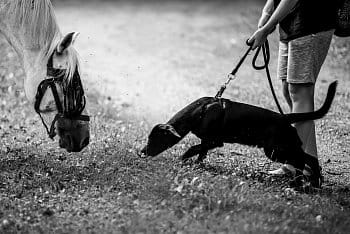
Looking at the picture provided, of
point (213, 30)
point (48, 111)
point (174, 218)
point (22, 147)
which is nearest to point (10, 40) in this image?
point (48, 111)

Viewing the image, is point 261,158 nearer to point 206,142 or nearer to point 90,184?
point 206,142

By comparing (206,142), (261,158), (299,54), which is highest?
(299,54)

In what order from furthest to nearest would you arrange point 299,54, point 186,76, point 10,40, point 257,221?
point 186,76 < point 10,40 < point 299,54 < point 257,221

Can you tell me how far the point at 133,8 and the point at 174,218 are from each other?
1134cm

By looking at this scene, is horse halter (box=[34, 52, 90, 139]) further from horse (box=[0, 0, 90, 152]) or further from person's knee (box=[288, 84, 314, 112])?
person's knee (box=[288, 84, 314, 112])

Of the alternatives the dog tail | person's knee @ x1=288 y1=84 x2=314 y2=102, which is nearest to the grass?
the dog tail

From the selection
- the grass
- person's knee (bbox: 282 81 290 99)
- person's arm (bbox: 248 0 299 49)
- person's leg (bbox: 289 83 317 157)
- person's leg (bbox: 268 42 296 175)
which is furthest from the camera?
person's knee (bbox: 282 81 290 99)

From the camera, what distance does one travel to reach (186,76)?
8367 mm

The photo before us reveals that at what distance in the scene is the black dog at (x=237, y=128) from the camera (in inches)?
167

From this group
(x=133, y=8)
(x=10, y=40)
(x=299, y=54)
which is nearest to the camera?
(x=299, y=54)

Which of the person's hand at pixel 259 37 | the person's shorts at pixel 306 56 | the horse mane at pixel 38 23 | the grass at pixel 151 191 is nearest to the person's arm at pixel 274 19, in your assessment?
the person's hand at pixel 259 37

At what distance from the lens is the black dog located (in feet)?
Result: 13.9

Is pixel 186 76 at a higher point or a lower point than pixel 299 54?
lower

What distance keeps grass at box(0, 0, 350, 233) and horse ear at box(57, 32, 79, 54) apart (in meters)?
0.95
